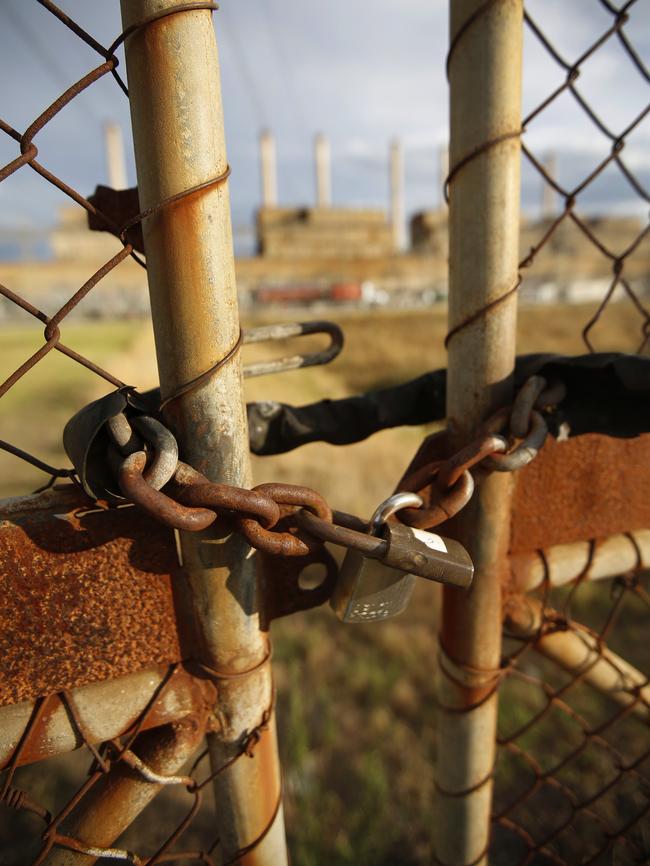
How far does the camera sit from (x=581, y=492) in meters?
0.80

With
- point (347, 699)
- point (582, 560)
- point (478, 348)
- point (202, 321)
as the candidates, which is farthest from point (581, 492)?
point (347, 699)

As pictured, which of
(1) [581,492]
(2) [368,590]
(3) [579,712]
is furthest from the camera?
(3) [579,712]

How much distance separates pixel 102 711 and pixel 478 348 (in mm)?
562

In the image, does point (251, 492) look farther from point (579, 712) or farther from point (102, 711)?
point (579, 712)

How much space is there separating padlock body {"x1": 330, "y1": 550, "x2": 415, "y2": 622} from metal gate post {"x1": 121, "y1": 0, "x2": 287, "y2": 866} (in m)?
0.09

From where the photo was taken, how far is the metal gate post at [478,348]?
1.86 ft

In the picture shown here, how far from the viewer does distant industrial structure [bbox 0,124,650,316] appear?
16781 mm

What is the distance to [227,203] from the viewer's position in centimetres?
49

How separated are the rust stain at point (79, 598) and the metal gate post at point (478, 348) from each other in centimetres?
38

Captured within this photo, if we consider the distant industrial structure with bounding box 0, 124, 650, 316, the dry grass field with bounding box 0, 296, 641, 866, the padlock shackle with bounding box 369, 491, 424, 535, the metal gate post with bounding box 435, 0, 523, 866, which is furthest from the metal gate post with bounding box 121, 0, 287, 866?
the distant industrial structure with bounding box 0, 124, 650, 316

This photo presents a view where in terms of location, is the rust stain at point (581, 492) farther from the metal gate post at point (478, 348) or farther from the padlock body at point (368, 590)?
the padlock body at point (368, 590)

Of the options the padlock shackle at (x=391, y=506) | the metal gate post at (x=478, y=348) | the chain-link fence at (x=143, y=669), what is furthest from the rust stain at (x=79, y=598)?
the metal gate post at (x=478, y=348)

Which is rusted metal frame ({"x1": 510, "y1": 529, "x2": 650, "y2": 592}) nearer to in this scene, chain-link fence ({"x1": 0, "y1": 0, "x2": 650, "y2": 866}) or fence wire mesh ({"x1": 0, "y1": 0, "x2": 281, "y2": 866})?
chain-link fence ({"x1": 0, "y1": 0, "x2": 650, "y2": 866})

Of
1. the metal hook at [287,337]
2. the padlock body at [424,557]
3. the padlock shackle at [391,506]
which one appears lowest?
the padlock body at [424,557]
